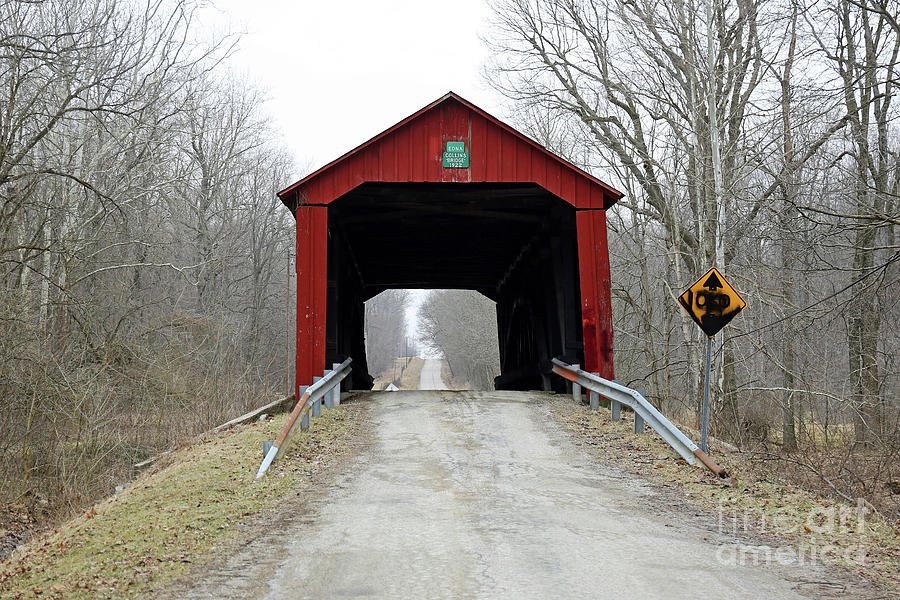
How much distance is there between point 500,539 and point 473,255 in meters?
15.4

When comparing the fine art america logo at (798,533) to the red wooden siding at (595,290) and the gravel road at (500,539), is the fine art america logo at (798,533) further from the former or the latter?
the red wooden siding at (595,290)

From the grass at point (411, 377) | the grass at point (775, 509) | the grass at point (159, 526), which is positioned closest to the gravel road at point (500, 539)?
the grass at point (775, 509)

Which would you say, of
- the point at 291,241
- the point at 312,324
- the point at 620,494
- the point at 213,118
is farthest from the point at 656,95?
the point at 291,241

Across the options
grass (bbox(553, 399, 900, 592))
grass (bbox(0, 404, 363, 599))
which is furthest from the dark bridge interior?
grass (bbox(0, 404, 363, 599))

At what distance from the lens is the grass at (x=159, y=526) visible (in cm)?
447

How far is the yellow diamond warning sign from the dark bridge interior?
225 inches

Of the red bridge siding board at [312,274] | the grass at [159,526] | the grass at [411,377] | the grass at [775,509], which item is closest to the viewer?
the grass at [159,526]

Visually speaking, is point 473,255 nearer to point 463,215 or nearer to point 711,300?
point 463,215

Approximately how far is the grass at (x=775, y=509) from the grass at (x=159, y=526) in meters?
3.53

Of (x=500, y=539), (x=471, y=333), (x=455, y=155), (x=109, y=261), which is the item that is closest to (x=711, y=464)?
(x=500, y=539)

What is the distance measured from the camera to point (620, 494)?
695 centimetres

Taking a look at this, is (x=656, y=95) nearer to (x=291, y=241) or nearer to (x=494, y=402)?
(x=494, y=402)

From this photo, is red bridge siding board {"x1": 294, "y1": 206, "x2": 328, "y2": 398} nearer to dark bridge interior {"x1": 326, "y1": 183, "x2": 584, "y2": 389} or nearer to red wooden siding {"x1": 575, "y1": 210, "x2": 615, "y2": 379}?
dark bridge interior {"x1": 326, "y1": 183, "x2": 584, "y2": 389}

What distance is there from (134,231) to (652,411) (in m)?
19.2
